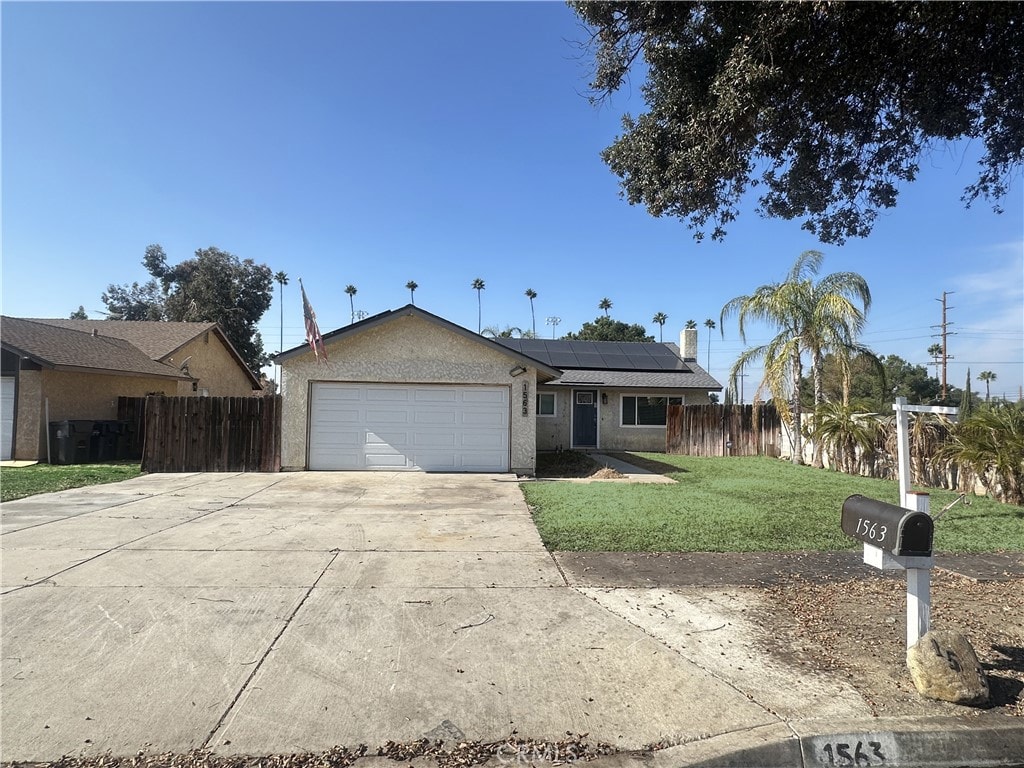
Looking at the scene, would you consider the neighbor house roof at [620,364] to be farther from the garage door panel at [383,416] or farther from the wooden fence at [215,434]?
the wooden fence at [215,434]

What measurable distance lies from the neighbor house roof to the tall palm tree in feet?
12.5

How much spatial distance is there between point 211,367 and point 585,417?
16.0 metres

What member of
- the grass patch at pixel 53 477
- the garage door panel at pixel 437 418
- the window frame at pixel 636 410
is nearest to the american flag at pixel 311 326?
the garage door panel at pixel 437 418

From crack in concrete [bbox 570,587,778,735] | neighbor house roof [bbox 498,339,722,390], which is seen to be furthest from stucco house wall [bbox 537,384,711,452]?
crack in concrete [bbox 570,587,778,735]

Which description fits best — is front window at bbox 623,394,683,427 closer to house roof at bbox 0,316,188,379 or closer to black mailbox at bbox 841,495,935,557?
house roof at bbox 0,316,188,379

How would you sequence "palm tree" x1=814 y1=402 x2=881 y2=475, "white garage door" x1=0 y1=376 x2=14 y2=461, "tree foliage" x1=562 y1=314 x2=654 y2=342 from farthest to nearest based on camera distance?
"tree foliage" x1=562 y1=314 x2=654 y2=342, "white garage door" x1=0 y1=376 x2=14 y2=461, "palm tree" x1=814 y1=402 x2=881 y2=475

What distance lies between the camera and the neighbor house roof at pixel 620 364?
19.9 metres

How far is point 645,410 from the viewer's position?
66.4ft

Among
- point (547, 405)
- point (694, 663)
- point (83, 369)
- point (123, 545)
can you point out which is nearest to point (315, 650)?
point (694, 663)

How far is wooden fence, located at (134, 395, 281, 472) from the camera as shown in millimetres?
12969

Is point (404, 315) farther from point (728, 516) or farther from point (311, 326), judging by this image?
point (728, 516)

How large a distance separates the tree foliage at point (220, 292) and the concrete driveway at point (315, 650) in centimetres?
3309

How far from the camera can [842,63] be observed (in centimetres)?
494

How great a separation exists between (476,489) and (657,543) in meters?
4.86
